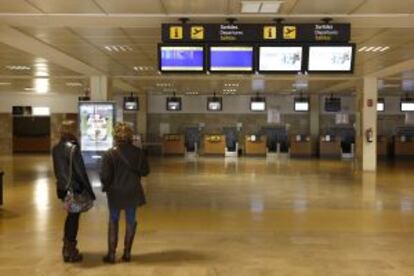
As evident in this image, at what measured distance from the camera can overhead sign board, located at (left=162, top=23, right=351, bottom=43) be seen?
9031 mm

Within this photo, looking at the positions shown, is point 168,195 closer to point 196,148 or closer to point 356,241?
point 356,241

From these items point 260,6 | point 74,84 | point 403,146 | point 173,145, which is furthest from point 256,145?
point 260,6

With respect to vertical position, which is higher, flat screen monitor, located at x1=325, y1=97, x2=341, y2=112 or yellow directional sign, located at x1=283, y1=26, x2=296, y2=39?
yellow directional sign, located at x1=283, y1=26, x2=296, y2=39

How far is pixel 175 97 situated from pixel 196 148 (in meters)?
3.26

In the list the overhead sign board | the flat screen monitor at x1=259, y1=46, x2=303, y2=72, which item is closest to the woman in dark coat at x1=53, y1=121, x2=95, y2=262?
the overhead sign board

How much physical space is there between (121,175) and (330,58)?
4.37 m

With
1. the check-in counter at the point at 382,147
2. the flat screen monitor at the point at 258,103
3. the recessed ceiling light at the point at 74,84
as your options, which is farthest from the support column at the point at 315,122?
the recessed ceiling light at the point at 74,84

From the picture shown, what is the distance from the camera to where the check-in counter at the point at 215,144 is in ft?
109

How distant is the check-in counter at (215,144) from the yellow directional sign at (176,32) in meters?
24.1

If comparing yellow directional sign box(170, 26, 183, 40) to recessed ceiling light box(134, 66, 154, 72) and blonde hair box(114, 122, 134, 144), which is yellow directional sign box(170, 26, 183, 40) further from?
recessed ceiling light box(134, 66, 154, 72)

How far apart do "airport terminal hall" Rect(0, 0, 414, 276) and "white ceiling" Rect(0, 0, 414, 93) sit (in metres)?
0.04

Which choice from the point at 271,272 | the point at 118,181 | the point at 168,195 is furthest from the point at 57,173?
the point at 168,195

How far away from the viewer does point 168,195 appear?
13266mm

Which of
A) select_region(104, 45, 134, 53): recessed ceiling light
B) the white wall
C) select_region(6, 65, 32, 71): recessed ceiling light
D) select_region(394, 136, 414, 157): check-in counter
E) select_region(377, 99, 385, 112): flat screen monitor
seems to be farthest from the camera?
the white wall
